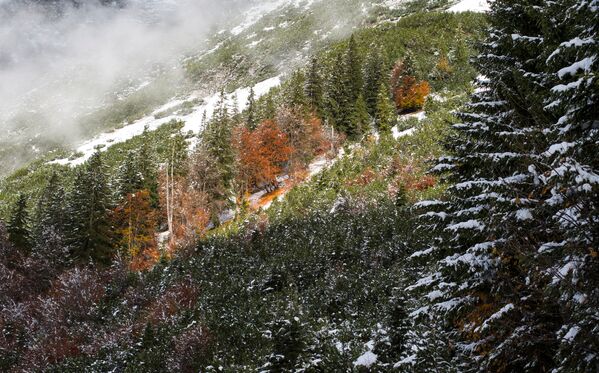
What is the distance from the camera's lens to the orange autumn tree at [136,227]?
1547 inches

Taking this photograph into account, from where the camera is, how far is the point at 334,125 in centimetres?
5181

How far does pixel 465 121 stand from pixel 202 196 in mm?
31534

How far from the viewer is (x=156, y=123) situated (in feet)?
289

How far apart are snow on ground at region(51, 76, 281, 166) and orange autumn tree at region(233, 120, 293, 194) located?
32380 mm

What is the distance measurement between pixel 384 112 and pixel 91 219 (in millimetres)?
31154

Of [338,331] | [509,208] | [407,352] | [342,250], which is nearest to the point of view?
[509,208]

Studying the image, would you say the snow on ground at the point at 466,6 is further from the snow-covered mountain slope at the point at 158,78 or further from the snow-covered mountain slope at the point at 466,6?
the snow-covered mountain slope at the point at 158,78

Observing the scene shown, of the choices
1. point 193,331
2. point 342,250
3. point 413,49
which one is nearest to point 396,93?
point 413,49

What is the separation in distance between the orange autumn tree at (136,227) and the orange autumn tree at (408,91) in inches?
1195

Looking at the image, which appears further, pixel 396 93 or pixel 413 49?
pixel 413 49

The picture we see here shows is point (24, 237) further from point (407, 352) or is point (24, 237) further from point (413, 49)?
point (413, 49)

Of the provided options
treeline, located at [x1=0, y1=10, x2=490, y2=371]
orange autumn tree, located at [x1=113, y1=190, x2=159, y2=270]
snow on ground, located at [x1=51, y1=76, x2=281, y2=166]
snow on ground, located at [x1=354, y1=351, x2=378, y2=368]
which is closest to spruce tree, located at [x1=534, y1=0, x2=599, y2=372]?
snow on ground, located at [x1=354, y1=351, x2=378, y2=368]

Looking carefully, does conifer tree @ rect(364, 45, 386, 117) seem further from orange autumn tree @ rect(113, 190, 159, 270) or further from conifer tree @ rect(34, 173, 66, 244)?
conifer tree @ rect(34, 173, 66, 244)

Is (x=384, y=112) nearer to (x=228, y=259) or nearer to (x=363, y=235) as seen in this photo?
(x=363, y=235)
